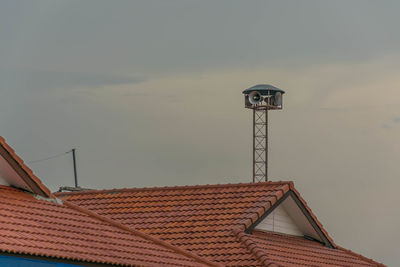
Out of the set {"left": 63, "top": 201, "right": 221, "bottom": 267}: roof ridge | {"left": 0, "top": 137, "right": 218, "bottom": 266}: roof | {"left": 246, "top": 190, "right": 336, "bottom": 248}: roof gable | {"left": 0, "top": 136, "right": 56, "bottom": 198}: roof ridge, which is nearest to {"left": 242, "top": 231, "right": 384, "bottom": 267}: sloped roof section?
{"left": 246, "top": 190, "right": 336, "bottom": 248}: roof gable

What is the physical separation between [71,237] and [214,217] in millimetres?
7443

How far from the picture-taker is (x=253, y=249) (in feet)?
72.7

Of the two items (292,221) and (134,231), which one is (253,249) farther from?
(292,221)

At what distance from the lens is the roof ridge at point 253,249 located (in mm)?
21522

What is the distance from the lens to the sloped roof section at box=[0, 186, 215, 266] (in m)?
15.5

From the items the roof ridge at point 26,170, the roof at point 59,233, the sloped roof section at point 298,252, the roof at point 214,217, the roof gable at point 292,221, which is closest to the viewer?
the roof at point 59,233

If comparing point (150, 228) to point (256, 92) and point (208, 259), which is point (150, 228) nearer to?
point (208, 259)

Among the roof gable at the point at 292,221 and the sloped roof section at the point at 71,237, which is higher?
the roof gable at the point at 292,221

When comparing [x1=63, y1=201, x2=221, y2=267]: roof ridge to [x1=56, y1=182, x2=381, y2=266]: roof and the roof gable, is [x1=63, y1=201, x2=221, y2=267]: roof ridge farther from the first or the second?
the roof gable

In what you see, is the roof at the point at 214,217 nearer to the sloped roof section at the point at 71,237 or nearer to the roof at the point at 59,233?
the roof at the point at 59,233

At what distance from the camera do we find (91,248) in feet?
55.3

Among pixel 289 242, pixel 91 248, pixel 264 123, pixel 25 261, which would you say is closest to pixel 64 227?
pixel 91 248

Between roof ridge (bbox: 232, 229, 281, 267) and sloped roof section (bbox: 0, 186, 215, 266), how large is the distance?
1.72 m

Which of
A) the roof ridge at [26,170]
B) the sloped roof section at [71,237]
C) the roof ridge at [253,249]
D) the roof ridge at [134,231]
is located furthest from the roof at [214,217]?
the roof ridge at [26,170]
